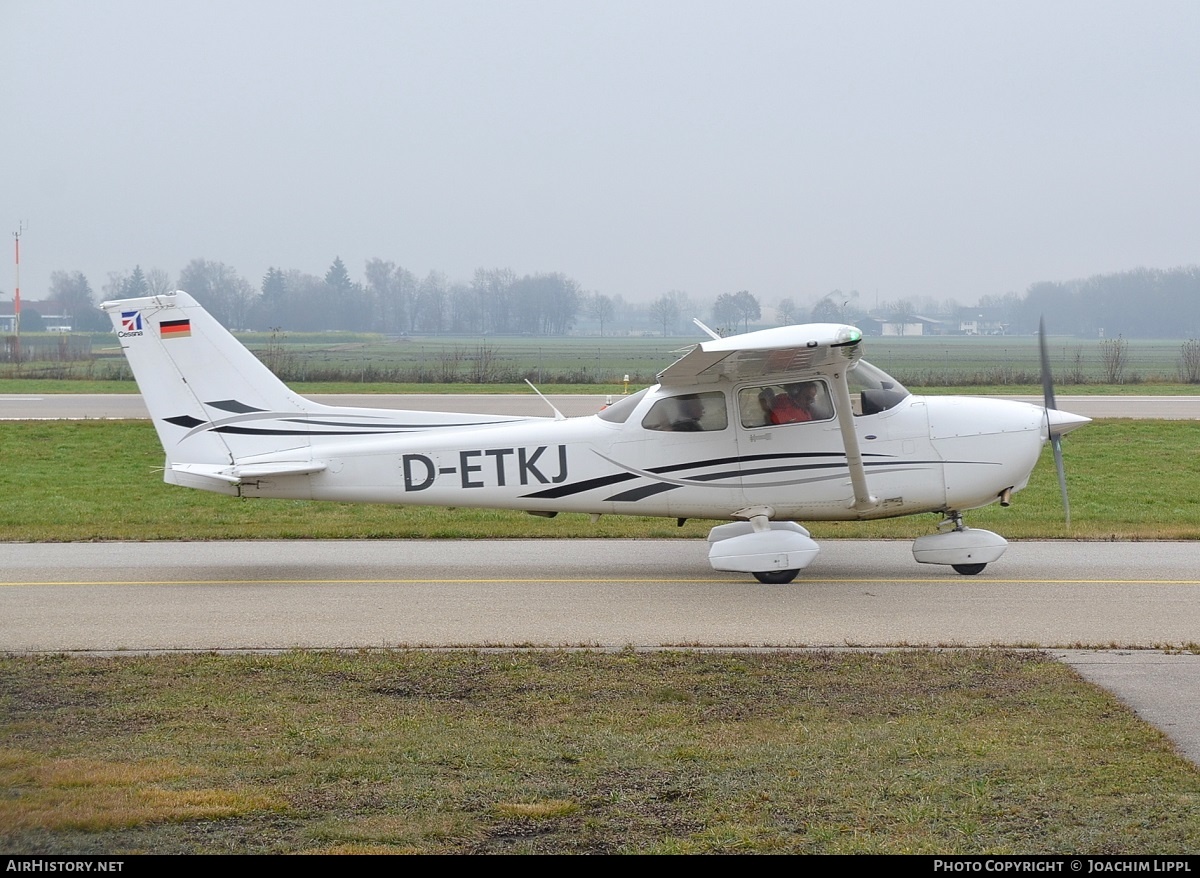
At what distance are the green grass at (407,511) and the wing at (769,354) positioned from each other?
12.5ft

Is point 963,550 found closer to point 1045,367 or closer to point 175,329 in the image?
point 1045,367

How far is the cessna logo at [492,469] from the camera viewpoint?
1228 cm

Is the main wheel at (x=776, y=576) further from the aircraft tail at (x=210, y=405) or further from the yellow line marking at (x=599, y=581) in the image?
the aircraft tail at (x=210, y=405)

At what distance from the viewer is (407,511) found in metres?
18.0

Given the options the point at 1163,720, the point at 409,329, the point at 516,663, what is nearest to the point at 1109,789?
the point at 1163,720

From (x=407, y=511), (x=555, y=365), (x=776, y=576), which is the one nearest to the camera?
(x=776, y=576)

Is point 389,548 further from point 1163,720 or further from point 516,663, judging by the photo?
point 1163,720

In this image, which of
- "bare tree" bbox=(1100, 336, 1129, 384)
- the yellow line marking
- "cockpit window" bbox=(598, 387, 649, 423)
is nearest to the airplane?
"cockpit window" bbox=(598, 387, 649, 423)

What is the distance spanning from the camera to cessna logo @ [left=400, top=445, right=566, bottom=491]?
484 inches

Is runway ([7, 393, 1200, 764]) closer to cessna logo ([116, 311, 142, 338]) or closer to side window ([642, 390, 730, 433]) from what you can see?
side window ([642, 390, 730, 433])

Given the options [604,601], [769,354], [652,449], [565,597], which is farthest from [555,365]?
[604,601]

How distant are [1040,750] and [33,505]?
15654 mm

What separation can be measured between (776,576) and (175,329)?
6.46 meters

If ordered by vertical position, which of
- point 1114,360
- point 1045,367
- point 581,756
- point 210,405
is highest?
point 210,405
